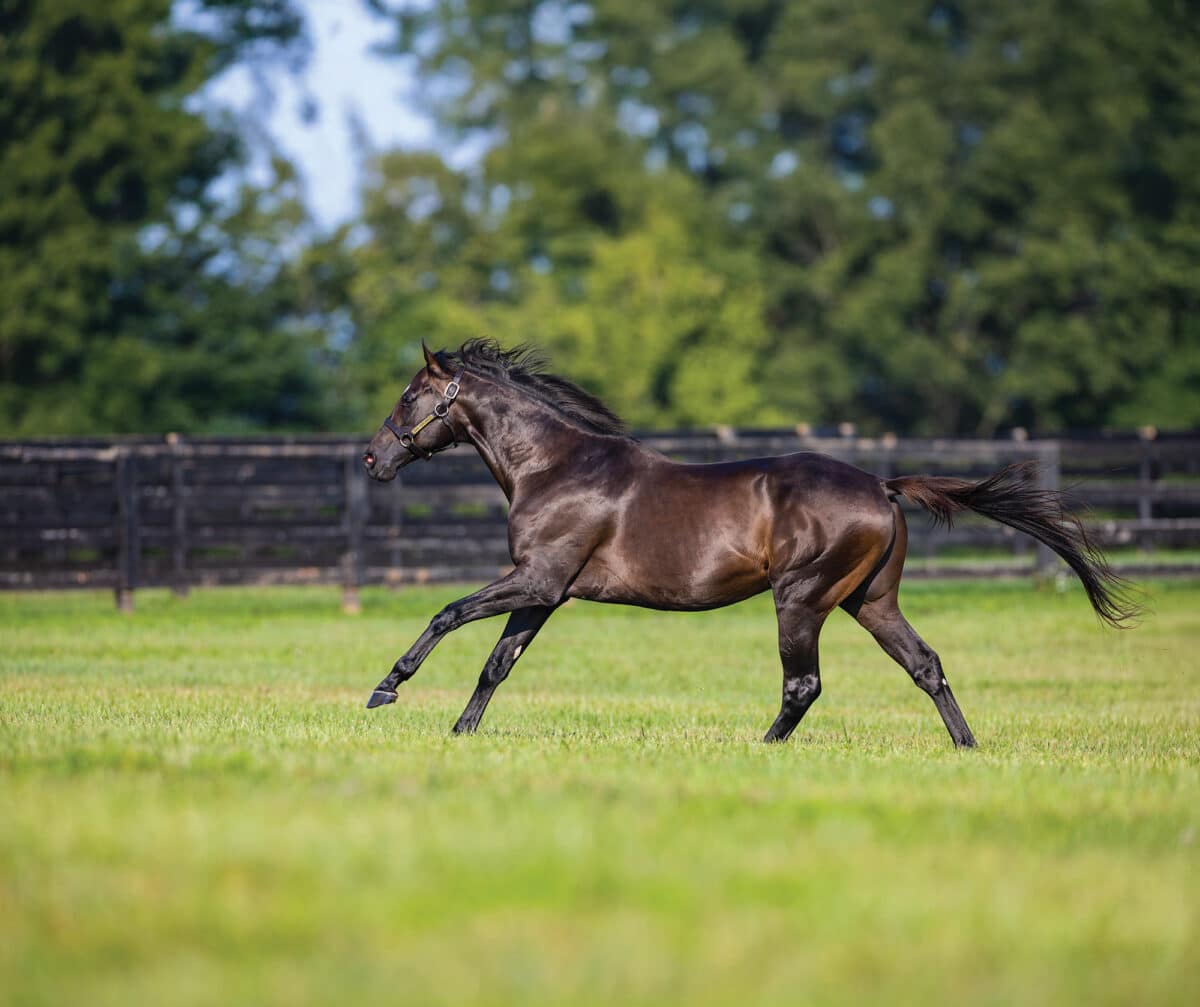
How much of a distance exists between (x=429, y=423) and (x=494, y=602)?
145 cm

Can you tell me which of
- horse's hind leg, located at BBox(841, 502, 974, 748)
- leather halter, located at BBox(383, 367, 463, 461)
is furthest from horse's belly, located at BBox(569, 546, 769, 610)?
leather halter, located at BBox(383, 367, 463, 461)

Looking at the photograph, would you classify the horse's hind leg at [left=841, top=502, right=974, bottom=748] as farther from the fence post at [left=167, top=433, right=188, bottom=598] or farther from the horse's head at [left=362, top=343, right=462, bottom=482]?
the fence post at [left=167, top=433, right=188, bottom=598]

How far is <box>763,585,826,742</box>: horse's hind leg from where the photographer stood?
9031 mm

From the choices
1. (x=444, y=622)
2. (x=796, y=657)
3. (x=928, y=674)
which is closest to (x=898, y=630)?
(x=928, y=674)

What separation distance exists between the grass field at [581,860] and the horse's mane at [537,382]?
1845 millimetres

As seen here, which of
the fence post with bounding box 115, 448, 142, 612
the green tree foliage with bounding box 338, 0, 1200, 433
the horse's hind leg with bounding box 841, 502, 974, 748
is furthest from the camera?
the green tree foliage with bounding box 338, 0, 1200, 433

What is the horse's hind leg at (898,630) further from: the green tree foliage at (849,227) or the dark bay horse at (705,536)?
the green tree foliage at (849,227)

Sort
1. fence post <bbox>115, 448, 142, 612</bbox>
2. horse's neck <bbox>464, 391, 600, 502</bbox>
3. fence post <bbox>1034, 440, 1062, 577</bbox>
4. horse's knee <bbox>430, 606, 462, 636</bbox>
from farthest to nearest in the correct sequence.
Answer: fence post <bbox>1034, 440, 1062, 577</bbox>, fence post <bbox>115, 448, 142, 612</bbox>, horse's neck <bbox>464, 391, 600, 502</bbox>, horse's knee <bbox>430, 606, 462, 636</bbox>

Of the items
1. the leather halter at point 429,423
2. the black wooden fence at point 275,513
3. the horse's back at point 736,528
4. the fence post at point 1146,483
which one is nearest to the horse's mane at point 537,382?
the leather halter at point 429,423

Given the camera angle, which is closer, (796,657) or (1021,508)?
(796,657)

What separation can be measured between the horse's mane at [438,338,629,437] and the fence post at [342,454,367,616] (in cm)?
1028

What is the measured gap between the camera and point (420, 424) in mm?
10062

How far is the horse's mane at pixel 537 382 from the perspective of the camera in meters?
9.83

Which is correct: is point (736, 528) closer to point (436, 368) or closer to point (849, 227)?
point (436, 368)
